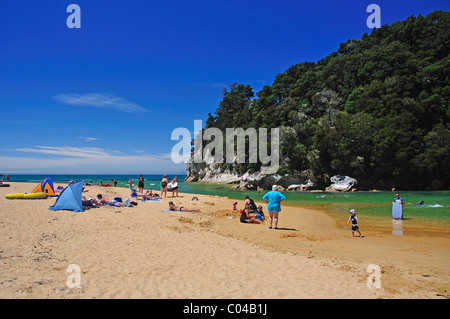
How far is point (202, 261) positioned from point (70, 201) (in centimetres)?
997

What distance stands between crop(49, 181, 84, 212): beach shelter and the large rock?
39.5 metres

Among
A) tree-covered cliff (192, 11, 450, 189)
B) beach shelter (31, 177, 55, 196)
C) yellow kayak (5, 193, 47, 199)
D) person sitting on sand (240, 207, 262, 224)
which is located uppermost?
tree-covered cliff (192, 11, 450, 189)

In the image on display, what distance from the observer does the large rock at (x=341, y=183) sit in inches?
1623

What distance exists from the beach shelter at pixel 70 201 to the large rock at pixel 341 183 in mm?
39506

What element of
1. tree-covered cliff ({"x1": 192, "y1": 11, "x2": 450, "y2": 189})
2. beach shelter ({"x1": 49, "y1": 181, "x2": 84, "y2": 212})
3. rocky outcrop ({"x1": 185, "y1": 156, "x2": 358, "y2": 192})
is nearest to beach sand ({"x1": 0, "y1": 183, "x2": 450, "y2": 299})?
beach shelter ({"x1": 49, "y1": 181, "x2": 84, "y2": 212})

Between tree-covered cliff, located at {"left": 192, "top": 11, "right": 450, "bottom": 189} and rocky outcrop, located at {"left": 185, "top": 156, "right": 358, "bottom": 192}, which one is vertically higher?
tree-covered cliff, located at {"left": 192, "top": 11, "right": 450, "bottom": 189}

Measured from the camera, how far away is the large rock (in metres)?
41.2

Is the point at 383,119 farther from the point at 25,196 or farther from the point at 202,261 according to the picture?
the point at 25,196

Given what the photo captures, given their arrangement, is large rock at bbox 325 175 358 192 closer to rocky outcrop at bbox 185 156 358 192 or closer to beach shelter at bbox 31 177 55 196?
rocky outcrop at bbox 185 156 358 192

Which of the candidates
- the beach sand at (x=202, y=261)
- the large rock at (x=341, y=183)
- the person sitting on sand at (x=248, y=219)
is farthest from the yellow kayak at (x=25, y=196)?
the large rock at (x=341, y=183)

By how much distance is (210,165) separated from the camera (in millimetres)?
81625

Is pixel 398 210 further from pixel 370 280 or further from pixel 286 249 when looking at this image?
pixel 370 280

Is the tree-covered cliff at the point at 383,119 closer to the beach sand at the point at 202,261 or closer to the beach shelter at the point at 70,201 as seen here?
the beach sand at the point at 202,261
